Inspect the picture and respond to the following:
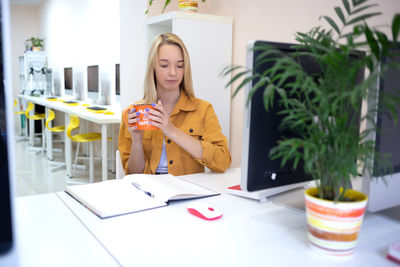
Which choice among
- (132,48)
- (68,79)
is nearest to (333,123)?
(132,48)

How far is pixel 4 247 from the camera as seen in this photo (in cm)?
50

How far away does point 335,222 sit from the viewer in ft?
2.48

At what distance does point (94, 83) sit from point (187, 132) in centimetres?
346

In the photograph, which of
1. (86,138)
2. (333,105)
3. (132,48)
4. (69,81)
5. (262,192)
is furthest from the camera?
(69,81)

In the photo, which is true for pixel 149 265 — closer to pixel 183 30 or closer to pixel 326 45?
pixel 326 45

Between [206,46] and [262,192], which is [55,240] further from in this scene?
[206,46]

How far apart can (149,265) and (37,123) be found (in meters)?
6.85

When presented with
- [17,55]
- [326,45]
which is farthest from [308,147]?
[17,55]

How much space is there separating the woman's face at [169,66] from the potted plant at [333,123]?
985 millimetres

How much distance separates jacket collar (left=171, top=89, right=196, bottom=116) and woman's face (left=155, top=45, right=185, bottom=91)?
7cm

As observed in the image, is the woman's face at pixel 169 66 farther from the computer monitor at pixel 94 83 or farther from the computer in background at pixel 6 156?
the computer monitor at pixel 94 83

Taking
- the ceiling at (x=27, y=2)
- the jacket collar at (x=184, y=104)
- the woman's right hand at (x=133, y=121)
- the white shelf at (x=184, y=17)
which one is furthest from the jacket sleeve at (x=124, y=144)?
the ceiling at (x=27, y=2)

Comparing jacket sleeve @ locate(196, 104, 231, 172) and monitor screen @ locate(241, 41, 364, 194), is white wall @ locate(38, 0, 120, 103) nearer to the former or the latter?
jacket sleeve @ locate(196, 104, 231, 172)

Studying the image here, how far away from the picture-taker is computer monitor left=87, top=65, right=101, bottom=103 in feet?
15.5
